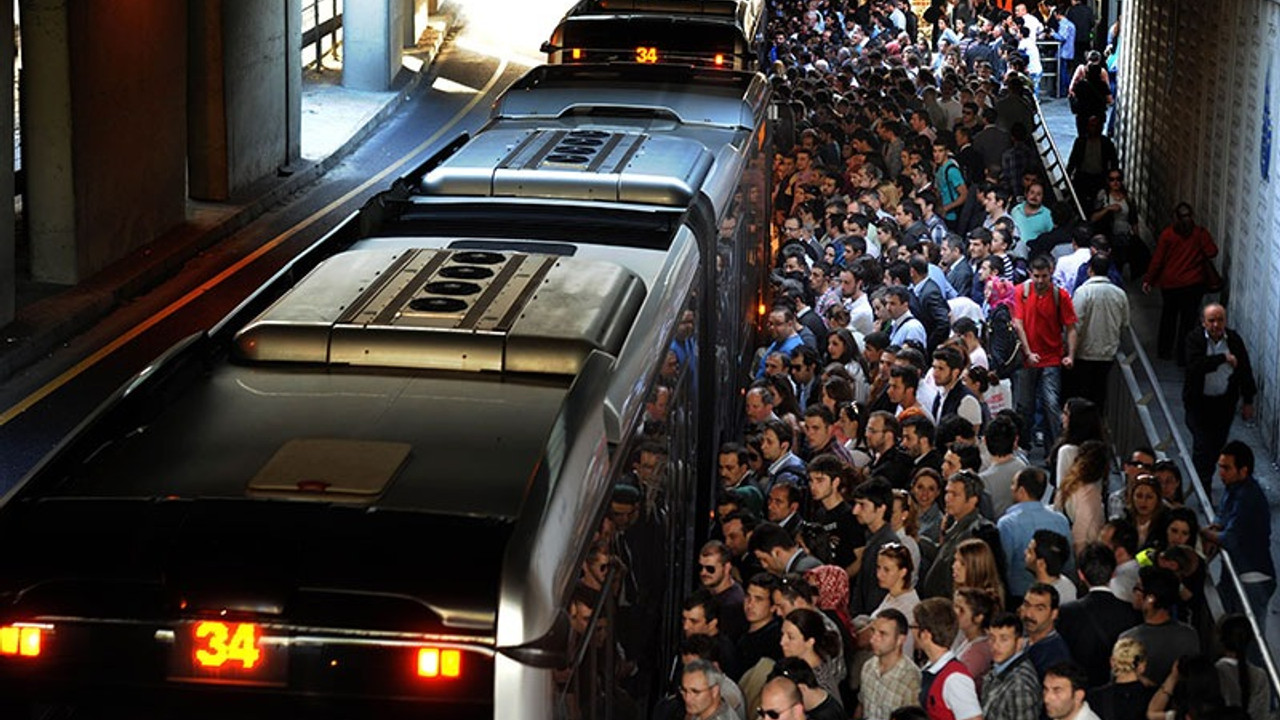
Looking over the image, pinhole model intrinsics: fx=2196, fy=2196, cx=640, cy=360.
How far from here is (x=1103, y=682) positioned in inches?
427

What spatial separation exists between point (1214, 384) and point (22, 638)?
12.3 meters

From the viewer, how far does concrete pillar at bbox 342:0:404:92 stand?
39.3 metres

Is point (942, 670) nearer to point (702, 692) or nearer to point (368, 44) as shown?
point (702, 692)

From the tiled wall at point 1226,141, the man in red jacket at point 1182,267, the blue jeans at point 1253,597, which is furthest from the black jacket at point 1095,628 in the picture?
the man in red jacket at point 1182,267

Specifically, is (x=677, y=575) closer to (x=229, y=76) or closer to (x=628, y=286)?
(x=628, y=286)

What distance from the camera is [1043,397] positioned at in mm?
17734

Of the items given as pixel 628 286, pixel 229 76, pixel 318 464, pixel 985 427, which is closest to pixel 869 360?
pixel 985 427

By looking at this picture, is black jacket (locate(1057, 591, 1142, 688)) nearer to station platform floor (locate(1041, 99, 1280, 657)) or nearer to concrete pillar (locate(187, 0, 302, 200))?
station platform floor (locate(1041, 99, 1280, 657))

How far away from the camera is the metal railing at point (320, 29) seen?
41000 millimetres

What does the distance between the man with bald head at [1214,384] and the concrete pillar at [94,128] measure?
12.6 meters

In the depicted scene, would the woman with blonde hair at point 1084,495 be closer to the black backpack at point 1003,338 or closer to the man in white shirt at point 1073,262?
the black backpack at point 1003,338

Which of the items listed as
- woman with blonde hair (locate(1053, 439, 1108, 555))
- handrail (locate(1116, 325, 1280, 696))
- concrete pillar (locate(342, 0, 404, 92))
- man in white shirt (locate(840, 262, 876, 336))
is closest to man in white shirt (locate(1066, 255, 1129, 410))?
handrail (locate(1116, 325, 1280, 696))

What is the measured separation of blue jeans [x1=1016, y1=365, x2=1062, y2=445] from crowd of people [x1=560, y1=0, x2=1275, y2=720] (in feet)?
0.10

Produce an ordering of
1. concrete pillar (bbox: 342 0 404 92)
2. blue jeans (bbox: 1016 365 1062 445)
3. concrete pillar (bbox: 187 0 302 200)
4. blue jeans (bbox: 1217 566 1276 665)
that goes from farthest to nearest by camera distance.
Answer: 1. concrete pillar (bbox: 342 0 404 92)
2. concrete pillar (bbox: 187 0 302 200)
3. blue jeans (bbox: 1016 365 1062 445)
4. blue jeans (bbox: 1217 566 1276 665)
